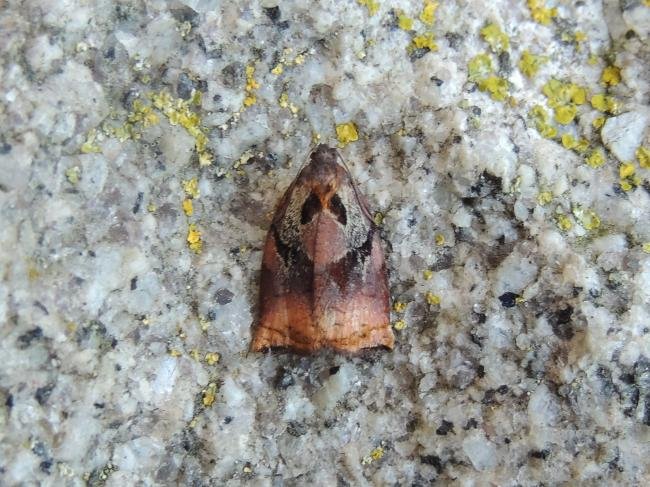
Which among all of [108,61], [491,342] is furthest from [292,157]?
[491,342]

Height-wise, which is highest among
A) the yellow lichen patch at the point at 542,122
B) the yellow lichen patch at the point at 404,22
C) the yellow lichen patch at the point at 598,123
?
the yellow lichen patch at the point at 404,22

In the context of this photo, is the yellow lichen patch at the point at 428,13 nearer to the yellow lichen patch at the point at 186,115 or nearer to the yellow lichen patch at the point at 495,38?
the yellow lichen patch at the point at 495,38

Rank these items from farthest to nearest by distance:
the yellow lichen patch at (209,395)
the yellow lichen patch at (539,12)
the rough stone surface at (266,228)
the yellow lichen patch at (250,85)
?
the yellow lichen patch at (539,12) → the yellow lichen patch at (250,85) → the yellow lichen patch at (209,395) → the rough stone surface at (266,228)

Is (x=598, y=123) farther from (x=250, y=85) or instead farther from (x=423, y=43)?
(x=250, y=85)

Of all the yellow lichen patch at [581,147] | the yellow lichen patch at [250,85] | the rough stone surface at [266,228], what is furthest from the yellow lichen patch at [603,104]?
the yellow lichen patch at [250,85]

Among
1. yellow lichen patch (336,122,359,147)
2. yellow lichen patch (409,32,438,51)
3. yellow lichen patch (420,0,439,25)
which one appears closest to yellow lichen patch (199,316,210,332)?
yellow lichen patch (336,122,359,147)

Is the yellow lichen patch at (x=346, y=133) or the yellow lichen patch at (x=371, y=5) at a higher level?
the yellow lichen patch at (x=371, y=5)

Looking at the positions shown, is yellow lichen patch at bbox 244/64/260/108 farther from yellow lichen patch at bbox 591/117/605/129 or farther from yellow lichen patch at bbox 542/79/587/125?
yellow lichen patch at bbox 591/117/605/129
